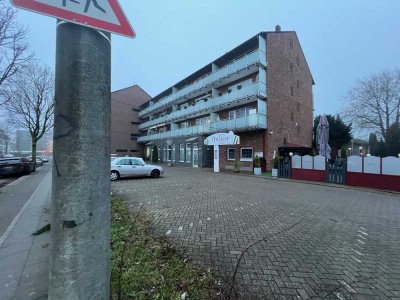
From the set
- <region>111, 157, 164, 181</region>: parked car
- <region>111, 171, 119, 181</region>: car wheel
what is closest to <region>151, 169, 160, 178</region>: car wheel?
<region>111, 157, 164, 181</region>: parked car

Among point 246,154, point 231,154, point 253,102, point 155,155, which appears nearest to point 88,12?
point 253,102

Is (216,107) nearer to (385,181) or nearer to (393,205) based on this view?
(385,181)

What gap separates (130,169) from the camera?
1658 cm

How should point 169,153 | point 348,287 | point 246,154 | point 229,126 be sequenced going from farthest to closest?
1. point 169,153
2. point 229,126
3. point 246,154
4. point 348,287

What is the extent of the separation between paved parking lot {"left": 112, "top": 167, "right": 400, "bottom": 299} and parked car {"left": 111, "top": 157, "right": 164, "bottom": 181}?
27.3ft

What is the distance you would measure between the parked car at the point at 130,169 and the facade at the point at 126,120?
116 ft

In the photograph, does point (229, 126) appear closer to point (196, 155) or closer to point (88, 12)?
point (196, 155)

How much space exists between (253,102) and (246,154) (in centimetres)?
492

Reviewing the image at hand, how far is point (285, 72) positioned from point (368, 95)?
16.2m

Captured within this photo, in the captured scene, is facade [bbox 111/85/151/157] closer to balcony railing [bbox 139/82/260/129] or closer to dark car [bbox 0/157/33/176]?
balcony railing [bbox 139/82/260/129]

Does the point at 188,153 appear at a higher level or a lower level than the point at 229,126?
lower

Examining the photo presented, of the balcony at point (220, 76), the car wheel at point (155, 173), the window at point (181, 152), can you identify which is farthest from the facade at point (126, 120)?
the car wheel at point (155, 173)

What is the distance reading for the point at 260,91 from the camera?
21703 mm

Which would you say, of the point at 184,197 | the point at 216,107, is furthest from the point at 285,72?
the point at 184,197
